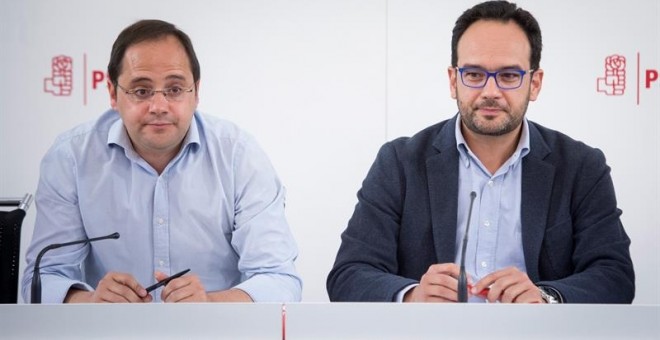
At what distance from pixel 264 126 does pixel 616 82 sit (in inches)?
51.7

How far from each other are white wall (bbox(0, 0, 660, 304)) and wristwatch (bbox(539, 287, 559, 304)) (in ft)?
2.99

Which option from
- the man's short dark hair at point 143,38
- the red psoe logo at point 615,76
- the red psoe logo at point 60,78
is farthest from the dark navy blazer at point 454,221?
the red psoe logo at point 60,78

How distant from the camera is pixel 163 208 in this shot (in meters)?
2.73

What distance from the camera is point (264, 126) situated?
3.00 m

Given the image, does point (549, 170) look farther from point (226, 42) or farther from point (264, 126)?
point (226, 42)

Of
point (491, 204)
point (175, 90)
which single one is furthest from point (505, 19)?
point (175, 90)

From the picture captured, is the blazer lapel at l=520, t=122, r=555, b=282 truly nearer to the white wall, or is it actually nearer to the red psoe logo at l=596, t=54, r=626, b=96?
the white wall

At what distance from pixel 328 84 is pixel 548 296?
3.95 feet

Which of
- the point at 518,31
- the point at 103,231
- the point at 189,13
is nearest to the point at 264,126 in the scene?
the point at 189,13

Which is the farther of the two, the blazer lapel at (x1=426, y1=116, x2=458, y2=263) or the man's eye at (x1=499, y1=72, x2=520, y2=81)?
the man's eye at (x1=499, y1=72, x2=520, y2=81)

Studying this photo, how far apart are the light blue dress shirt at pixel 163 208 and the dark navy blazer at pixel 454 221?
Result: 1.09 feet

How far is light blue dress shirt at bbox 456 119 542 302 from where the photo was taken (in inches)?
98.3

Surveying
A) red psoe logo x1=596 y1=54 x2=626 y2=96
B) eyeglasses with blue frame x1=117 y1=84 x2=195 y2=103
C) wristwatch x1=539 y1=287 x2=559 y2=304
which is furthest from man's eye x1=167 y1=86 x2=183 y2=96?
red psoe logo x1=596 y1=54 x2=626 y2=96

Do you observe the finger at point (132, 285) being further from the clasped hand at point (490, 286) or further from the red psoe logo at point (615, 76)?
the red psoe logo at point (615, 76)
